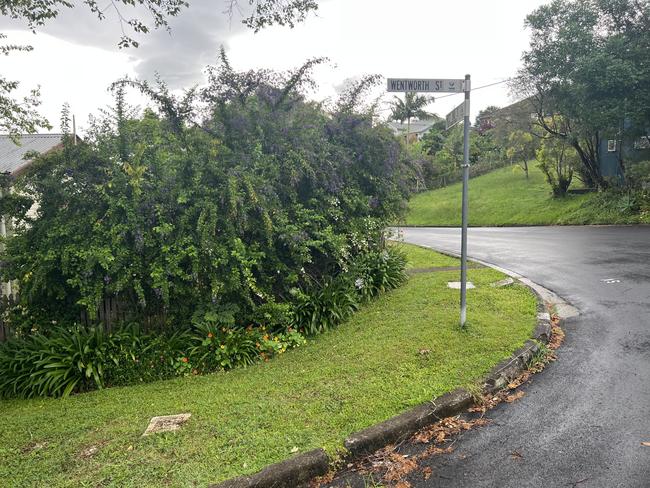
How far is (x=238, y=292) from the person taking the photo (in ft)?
20.2

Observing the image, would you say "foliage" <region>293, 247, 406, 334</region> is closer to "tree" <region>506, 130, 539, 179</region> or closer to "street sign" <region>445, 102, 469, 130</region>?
"street sign" <region>445, 102, 469, 130</region>

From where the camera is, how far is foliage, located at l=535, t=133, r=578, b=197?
2420cm

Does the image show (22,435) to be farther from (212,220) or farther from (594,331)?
(594,331)

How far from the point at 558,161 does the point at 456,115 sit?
72.6 feet

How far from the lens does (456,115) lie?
568cm

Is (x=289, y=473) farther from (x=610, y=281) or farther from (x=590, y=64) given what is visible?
(x=590, y=64)

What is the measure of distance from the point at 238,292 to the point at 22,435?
9.03 ft

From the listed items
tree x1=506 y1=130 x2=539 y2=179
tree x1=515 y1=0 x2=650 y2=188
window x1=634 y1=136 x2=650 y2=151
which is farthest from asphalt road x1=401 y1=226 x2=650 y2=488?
tree x1=506 y1=130 x2=539 y2=179

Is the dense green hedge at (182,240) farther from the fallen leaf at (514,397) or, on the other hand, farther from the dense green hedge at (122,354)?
the fallen leaf at (514,397)

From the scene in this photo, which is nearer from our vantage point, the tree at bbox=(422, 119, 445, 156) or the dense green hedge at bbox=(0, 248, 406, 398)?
the dense green hedge at bbox=(0, 248, 406, 398)

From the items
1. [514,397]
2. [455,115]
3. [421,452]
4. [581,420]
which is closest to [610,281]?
[455,115]

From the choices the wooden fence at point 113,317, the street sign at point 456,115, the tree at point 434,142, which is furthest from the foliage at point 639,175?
the tree at point 434,142

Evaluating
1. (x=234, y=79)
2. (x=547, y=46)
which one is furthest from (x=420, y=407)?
(x=547, y=46)

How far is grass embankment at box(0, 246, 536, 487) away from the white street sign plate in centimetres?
258
